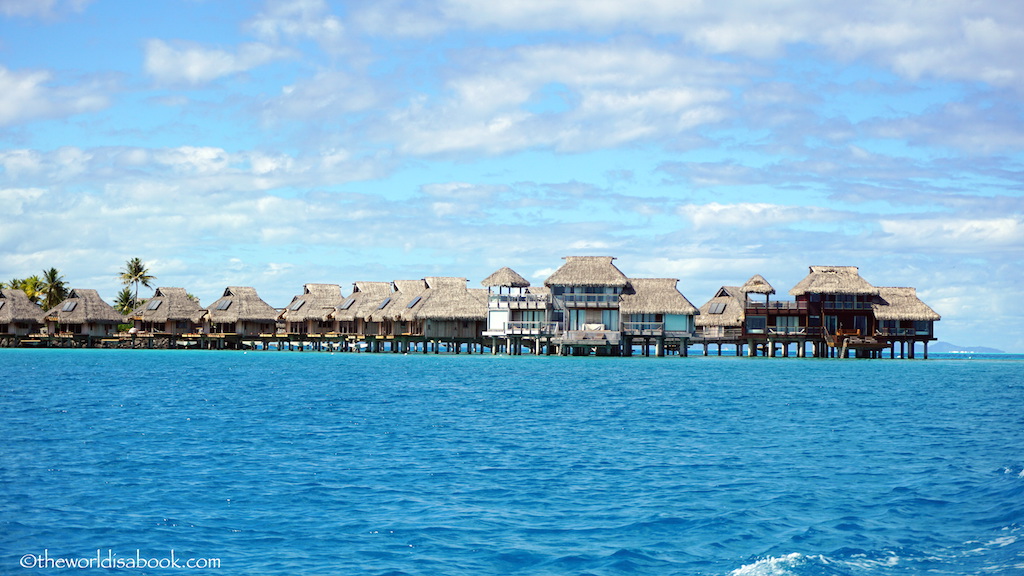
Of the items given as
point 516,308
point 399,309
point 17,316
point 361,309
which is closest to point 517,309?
point 516,308

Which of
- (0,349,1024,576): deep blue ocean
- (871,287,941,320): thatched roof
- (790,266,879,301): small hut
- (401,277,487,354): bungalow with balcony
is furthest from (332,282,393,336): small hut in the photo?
(0,349,1024,576): deep blue ocean

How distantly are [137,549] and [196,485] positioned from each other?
4.28 metres

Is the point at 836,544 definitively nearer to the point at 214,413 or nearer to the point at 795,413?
the point at 795,413

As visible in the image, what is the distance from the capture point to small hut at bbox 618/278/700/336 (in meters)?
70.8

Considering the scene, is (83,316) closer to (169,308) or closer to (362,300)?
(169,308)

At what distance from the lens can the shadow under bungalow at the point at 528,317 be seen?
7144 cm

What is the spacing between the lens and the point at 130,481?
60.0 ft

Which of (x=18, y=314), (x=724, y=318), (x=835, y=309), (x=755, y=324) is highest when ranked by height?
(x=835, y=309)

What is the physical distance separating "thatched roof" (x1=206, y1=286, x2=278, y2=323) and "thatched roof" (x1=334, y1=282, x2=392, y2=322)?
7.29 meters

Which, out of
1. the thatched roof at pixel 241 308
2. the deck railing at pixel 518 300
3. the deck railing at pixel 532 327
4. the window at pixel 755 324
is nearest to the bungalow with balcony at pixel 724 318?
the window at pixel 755 324

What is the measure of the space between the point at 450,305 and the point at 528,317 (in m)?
8.72

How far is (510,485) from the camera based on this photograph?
18.2 meters

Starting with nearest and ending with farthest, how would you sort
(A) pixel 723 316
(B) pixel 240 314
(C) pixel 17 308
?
(A) pixel 723 316
(B) pixel 240 314
(C) pixel 17 308

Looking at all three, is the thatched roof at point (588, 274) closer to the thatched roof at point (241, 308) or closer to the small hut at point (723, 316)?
the small hut at point (723, 316)
